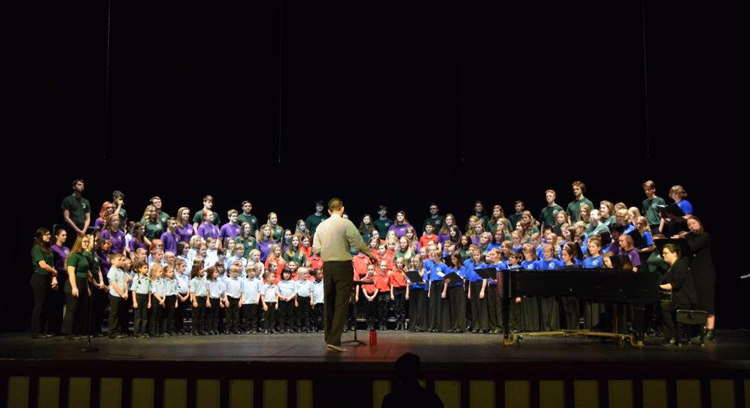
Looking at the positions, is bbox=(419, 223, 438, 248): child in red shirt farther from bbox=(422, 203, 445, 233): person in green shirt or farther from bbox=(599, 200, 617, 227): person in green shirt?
bbox=(599, 200, 617, 227): person in green shirt

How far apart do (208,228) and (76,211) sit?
2.19 meters

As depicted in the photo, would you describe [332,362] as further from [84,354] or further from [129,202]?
[129,202]

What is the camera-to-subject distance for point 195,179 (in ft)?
48.9

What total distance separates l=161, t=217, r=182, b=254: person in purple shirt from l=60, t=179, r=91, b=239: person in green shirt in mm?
1252

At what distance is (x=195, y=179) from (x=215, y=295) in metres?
5.06

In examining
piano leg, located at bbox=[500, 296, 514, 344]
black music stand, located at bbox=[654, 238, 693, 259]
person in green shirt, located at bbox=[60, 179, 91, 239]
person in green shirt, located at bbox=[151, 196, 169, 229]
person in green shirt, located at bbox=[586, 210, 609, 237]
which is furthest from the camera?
person in green shirt, located at bbox=[151, 196, 169, 229]

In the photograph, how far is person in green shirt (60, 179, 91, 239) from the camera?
1081 centimetres

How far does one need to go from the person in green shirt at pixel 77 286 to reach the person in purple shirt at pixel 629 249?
710cm

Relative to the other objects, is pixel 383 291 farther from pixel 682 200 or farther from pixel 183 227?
pixel 682 200

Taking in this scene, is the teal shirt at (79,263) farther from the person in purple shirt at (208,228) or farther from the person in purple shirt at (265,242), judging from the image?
the person in purple shirt at (265,242)

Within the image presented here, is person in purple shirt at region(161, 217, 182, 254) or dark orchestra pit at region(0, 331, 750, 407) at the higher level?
person in purple shirt at region(161, 217, 182, 254)

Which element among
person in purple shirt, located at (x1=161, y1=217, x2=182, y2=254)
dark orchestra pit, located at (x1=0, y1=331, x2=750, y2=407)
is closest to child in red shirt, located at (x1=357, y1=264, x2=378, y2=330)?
person in purple shirt, located at (x1=161, y1=217, x2=182, y2=254)

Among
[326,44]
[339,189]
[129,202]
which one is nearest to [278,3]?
[326,44]

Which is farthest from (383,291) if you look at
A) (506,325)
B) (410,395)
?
(410,395)
